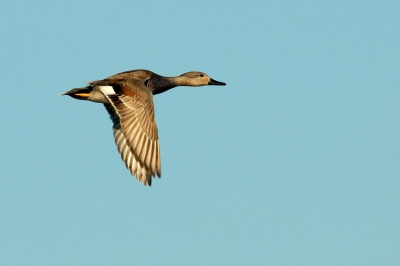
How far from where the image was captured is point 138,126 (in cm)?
1691

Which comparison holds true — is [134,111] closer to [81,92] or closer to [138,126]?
[138,126]

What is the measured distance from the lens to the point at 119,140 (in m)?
19.3

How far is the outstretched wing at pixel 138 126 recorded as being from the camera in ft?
54.2

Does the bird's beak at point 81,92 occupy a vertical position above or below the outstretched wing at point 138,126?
above

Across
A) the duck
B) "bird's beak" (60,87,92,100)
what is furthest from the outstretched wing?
"bird's beak" (60,87,92,100)

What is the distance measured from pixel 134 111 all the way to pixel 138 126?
0.39 meters

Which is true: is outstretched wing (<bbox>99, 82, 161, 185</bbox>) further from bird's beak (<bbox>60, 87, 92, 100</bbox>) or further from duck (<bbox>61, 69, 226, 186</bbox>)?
bird's beak (<bbox>60, 87, 92, 100</bbox>)

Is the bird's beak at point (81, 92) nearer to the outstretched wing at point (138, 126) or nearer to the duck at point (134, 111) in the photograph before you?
the duck at point (134, 111)

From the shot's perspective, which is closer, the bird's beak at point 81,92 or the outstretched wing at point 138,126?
the outstretched wing at point 138,126

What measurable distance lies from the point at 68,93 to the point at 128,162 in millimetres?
2306

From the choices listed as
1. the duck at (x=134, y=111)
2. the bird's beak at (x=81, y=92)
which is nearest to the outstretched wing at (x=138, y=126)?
the duck at (x=134, y=111)

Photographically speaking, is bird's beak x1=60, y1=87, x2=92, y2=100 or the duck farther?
bird's beak x1=60, y1=87, x2=92, y2=100

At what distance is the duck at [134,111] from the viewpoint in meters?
16.6

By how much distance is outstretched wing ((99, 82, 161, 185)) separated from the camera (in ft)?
54.2
